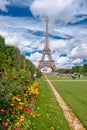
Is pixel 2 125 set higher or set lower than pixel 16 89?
lower

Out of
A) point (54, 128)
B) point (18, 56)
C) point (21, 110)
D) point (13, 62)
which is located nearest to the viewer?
point (21, 110)

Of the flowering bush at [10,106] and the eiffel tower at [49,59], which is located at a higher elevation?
the eiffel tower at [49,59]

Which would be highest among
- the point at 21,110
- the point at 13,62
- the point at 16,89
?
the point at 13,62

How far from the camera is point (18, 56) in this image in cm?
4556

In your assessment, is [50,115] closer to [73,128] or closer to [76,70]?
[73,128]

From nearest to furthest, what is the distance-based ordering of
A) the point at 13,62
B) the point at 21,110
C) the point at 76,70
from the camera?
1. the point at 21,110
2. the point at 13,62
3. the point at 76,70

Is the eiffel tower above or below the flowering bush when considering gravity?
above

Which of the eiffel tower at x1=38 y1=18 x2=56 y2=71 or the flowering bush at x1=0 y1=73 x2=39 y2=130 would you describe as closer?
the flowering bush at x1=0 y1=73 x2=39 y2=130

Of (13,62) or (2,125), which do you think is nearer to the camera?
(2,125)

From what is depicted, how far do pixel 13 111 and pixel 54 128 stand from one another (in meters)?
3.32

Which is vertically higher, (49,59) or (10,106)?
(49,59)

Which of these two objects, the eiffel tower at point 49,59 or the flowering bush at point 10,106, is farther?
the eiffel tower at point 49,59

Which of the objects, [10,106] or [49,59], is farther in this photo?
[49,59]

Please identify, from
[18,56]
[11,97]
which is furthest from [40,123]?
[18,56]
